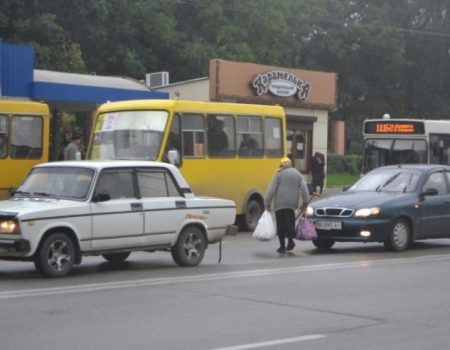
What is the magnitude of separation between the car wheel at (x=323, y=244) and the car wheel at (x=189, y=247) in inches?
139

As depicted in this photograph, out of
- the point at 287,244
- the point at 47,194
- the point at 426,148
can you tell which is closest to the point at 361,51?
the point at 426,148

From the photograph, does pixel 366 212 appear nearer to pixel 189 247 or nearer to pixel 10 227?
pixel 189 247

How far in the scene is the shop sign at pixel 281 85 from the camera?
121ft

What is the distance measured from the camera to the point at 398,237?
17.1 m

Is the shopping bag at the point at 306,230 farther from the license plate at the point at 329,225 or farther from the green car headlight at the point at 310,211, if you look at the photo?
the green car headlight at the point at 310,211

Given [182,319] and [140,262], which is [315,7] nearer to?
[140,262]

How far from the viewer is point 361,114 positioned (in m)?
72.8

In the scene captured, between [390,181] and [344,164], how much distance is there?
130ft

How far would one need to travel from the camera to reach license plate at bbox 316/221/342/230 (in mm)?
16672

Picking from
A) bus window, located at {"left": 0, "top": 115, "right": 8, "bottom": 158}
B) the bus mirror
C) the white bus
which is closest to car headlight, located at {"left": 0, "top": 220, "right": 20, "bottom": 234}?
the bus mirror

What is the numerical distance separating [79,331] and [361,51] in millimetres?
62736

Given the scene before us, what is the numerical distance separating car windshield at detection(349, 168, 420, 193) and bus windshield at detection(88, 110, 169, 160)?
13.9ft

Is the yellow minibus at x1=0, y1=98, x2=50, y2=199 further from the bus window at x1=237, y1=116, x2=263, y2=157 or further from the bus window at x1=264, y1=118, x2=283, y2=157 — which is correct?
the bus window at x1=264, y1=118, x2=283, y2=157

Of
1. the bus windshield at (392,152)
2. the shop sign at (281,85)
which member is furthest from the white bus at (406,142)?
the shop sign at (281,85)
